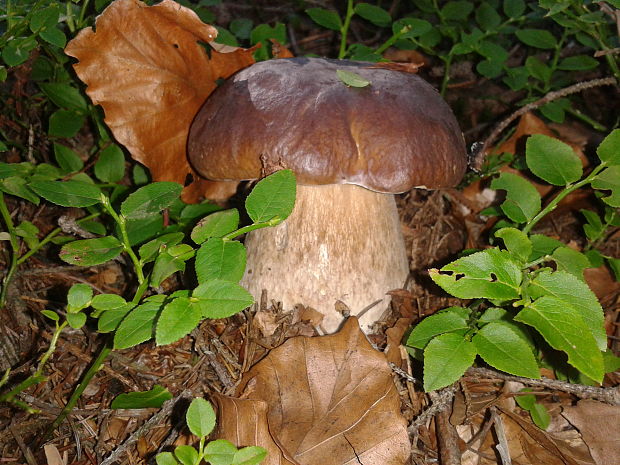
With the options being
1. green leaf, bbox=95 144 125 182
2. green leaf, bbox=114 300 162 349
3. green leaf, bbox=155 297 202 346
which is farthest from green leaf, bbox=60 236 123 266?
green leaf, bbox=95 144 125 182

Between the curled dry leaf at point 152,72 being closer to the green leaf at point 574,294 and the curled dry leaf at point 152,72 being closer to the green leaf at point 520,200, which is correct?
the green leaf at point 520,200

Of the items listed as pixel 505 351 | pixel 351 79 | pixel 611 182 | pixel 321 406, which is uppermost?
pixel 351 79

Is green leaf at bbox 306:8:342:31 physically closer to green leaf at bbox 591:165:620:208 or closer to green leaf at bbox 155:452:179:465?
green leaf at bbox 591:165:620:208

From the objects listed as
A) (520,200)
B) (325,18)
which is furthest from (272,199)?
(325,18)

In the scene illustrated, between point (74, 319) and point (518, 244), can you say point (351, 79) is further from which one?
point (74, 319)

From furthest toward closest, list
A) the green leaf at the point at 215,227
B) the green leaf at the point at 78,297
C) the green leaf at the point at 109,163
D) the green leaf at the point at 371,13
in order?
the green leaf at the point at 371,13 < the green leaf at the point at 109,163 < the green leaf at the point at 215,227 < the green leaf at the point at 78,297

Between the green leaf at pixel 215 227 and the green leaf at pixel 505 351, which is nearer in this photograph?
the green leaf at pixel 505 351

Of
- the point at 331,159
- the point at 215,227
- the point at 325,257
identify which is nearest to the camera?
the point at 215,227

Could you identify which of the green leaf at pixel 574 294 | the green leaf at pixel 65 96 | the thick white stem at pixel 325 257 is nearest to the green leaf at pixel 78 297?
the thick white stem at pixel 325 257
